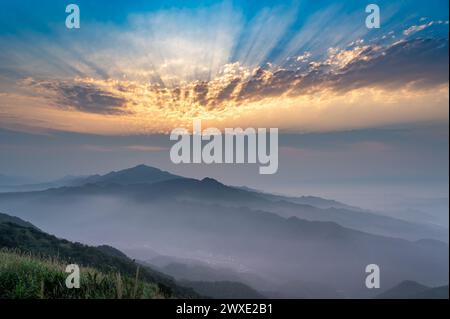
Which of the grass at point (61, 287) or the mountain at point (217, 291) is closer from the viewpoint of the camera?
the grass at point (61, 287)

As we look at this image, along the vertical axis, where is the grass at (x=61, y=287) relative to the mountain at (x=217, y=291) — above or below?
above

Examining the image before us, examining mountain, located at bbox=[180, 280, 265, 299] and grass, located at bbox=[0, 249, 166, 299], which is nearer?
grass, located at bbox=[0, 249, 166, 299]

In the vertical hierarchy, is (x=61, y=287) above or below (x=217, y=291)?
above

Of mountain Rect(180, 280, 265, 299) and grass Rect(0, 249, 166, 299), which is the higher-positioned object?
grass Rect(0, 249, 166, 299)

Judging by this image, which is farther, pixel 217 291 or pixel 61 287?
pixel 217 291
